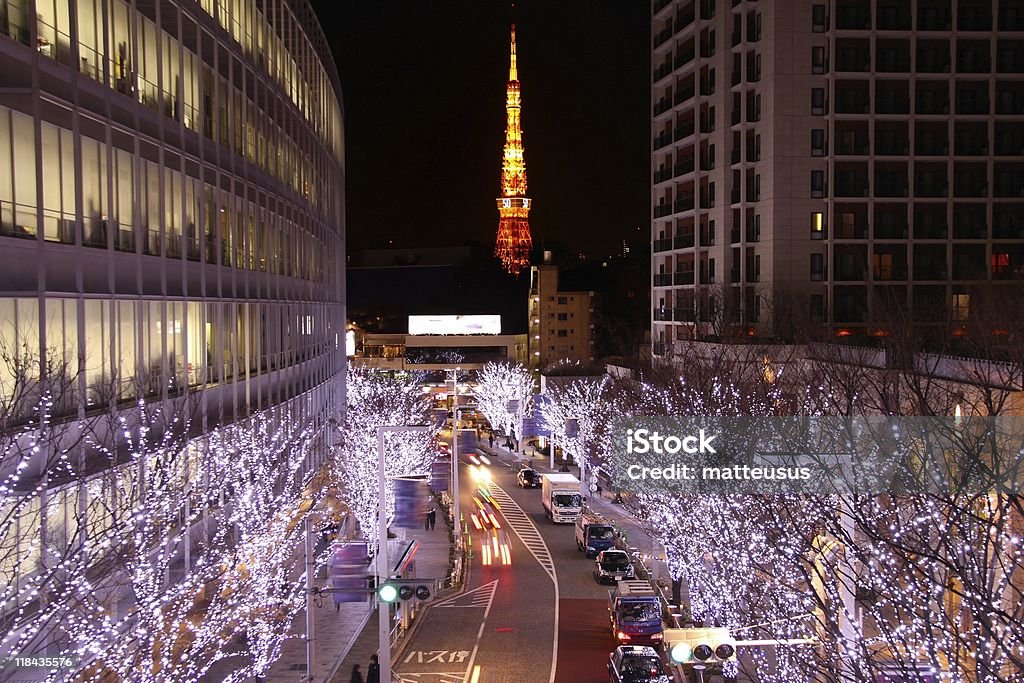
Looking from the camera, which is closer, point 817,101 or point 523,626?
point 523,626

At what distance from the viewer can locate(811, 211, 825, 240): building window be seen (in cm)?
3325

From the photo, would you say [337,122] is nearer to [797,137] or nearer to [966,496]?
[797,137]

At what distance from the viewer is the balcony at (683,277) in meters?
38.5

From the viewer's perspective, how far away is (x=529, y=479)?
40.1m

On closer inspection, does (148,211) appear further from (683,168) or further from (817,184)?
(683,168)

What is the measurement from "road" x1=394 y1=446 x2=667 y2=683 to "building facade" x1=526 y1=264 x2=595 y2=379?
2196 inches

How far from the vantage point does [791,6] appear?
3312cm

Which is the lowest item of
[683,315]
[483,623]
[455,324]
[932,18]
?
[483,623]

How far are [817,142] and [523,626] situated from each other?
22.1 metres

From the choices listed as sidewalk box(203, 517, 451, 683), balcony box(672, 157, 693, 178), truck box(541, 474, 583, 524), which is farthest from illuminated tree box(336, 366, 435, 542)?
balcony box(672, 157, 693, 178)

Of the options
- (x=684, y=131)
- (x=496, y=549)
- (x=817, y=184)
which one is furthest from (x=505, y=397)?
(x=496, y=549)

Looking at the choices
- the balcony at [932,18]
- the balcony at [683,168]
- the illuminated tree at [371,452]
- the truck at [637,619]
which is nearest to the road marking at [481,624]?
the truck at [637,619]

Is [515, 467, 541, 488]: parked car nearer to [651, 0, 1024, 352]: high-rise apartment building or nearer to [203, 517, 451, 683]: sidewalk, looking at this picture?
[651, 0, 1024, 352]: high-rise apartment building

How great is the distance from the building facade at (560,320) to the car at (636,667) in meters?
68.6
